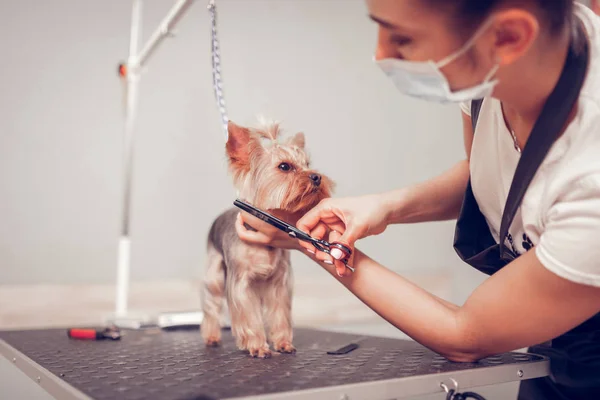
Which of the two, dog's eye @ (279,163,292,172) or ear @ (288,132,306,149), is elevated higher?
ear @ (288,132,306,149)

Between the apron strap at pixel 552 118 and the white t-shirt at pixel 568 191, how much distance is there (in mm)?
13

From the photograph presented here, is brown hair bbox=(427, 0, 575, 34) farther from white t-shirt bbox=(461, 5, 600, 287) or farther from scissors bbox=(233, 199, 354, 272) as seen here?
scissors bbox=(233, 199, 354, 272)

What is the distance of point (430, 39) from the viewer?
77cm

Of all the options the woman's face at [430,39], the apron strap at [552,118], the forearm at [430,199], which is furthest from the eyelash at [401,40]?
the forearm at [430,199]

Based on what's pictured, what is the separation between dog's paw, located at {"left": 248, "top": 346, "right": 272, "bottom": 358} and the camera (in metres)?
1.05

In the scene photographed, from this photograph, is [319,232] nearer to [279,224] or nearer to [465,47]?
[279,224]

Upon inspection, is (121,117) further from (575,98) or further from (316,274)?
(575,98)

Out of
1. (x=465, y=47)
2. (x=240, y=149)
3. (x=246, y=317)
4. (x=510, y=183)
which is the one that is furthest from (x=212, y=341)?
(x=465, y=47)

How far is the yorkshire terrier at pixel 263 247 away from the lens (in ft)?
3.55

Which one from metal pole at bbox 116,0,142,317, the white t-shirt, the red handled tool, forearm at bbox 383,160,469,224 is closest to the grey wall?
metal pole at bbox 116,0,142,317

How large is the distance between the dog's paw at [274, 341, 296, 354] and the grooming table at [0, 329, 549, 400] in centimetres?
3

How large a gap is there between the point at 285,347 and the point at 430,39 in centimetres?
64

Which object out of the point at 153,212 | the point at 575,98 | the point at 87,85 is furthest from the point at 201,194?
the point at 575,98

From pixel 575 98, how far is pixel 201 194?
1766mm
